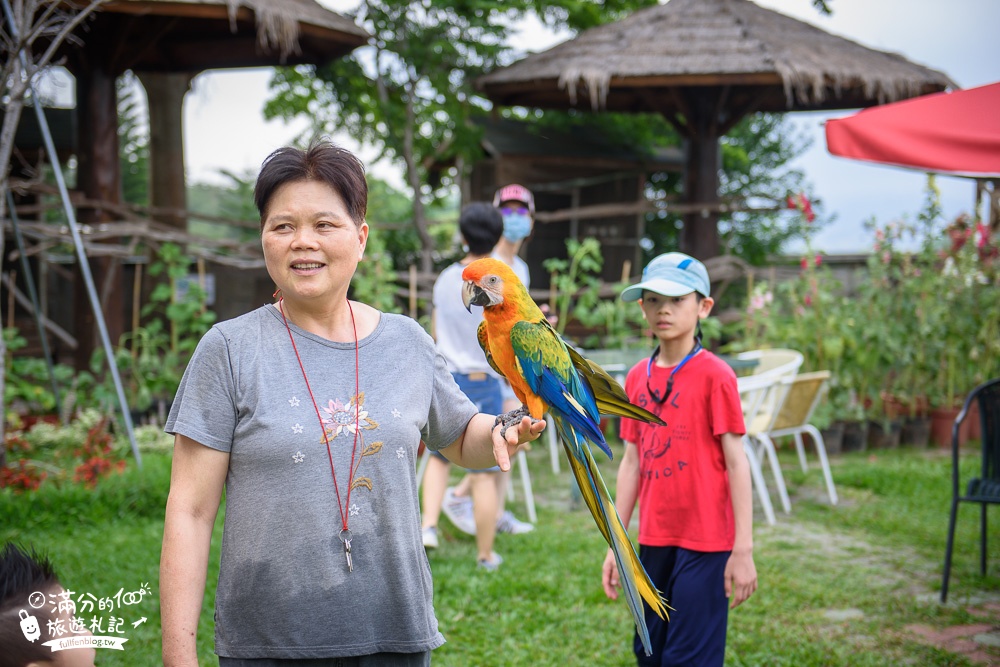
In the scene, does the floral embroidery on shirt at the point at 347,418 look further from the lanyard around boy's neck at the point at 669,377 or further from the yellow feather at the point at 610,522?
the lanyard around boy's neck at the point at 669,377

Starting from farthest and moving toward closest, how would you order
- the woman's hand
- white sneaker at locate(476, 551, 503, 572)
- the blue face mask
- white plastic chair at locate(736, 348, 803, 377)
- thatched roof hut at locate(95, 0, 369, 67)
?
thatched roof hut at locate(95, 0, 369, 67), white plastic chair at locate(736, 348, 803, 377), the blue face mask, white sneaker at locate(476, 551, 503, 572), the woman's hand

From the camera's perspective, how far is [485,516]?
3.74 m

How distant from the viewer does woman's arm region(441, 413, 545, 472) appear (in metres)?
1.48

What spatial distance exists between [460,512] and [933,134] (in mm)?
2828

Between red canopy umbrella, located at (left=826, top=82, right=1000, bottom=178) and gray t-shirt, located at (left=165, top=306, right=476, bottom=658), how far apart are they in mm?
2584

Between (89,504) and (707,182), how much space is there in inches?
252

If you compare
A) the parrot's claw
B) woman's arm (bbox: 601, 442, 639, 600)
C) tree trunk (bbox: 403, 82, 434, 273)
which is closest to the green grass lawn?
woman's arm (bbox: 601, 442, 639, 600)

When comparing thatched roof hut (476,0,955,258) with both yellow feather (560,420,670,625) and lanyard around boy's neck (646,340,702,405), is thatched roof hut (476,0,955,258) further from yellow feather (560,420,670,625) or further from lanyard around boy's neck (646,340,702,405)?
yellow feather (560,420,670,625)

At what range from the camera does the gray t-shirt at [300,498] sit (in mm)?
1341

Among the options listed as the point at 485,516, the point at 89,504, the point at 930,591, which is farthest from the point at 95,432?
the point at 930,591

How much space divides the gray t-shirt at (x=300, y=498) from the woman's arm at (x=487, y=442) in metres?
0.17

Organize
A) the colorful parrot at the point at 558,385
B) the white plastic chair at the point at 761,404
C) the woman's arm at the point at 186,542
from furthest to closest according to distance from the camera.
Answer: the white plastic chair at the point at 761,404
the colorful parrot at the point at 558,385
the woman's arm at the point at 186,542

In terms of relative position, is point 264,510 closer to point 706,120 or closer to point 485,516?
point 485,516

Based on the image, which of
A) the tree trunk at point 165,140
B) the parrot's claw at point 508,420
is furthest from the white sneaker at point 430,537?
the tree trunk at point 165,140
